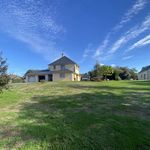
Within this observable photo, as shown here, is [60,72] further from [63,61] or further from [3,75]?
[3,75]

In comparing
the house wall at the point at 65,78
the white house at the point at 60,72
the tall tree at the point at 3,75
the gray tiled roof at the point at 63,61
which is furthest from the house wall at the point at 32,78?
the tall tree at the point at 3,75

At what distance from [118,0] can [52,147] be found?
702 inches

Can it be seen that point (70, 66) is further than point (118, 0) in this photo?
Yes

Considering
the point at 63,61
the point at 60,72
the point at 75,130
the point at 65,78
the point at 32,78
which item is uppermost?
the point at 63,61

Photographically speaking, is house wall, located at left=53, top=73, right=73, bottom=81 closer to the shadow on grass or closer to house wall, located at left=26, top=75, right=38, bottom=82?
house wall, located at left=26, top=75, right=38, bottom=82

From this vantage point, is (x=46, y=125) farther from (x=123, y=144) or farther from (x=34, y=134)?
(x=123, y=144)

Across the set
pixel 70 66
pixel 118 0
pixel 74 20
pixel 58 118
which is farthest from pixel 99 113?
pixel 70 66

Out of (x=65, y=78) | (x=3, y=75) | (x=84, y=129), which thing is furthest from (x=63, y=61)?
(x=84, y=129)

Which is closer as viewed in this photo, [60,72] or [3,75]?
[3,75]

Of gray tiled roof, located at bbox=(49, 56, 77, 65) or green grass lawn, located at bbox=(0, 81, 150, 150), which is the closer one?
green grass lawn, located at bbox=(0, 81, 150, 150)

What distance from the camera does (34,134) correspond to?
226 inches

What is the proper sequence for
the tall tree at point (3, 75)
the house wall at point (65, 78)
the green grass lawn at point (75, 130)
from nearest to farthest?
the green grass lawn at point (75, 130) → the tall tree at point (3, 75) → the house wall at point (65, 78)

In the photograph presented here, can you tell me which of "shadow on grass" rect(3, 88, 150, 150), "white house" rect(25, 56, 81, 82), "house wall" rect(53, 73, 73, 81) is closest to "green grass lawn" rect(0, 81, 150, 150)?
"shadow on grass" rect(3, 88, 150, 150)

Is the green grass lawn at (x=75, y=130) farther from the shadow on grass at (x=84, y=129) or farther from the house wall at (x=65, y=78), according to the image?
the house wall at (x=65, y=78)
